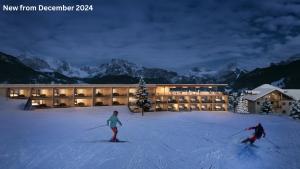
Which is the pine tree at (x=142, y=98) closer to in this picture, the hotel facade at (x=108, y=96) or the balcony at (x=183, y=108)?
the hotel facade at (x=108, y=96)

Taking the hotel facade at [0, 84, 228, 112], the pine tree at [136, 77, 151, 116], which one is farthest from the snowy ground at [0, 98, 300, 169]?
the hotel facade at [0, 84, 228, 112]

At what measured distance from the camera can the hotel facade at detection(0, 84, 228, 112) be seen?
49.0 metres

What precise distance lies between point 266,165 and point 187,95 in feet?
149

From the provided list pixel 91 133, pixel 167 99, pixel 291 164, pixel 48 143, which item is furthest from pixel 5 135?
pixel 167 99

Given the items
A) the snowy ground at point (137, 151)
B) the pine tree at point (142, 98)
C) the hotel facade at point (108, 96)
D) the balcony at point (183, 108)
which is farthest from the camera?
the balcony at point (183, 108)

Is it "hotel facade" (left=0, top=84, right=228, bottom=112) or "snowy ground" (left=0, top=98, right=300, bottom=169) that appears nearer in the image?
"snowy ground" (left=0, top=98, right=300, bottom=169)

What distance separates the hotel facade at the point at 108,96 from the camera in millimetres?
49000

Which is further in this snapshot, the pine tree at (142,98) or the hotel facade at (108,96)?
the hotel facade at (108,96)

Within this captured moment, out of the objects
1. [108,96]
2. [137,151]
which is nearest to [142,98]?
[108,96]

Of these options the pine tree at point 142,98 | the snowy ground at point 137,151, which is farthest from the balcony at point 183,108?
the snowy ground at point 137,151

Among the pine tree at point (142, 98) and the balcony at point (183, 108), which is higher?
the pine tree at point (142, 98)

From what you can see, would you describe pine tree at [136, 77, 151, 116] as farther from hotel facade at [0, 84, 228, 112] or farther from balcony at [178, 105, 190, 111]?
balcony at [178, 105, 190, 111]

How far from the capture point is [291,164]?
13.5m

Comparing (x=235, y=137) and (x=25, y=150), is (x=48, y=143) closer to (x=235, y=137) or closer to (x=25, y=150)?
(x=25, y=150)
